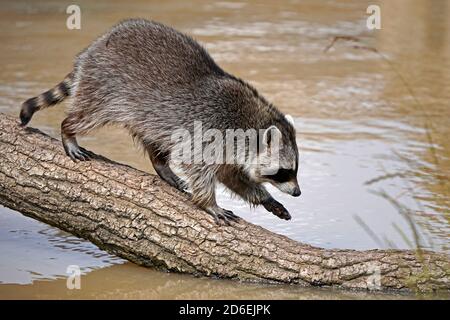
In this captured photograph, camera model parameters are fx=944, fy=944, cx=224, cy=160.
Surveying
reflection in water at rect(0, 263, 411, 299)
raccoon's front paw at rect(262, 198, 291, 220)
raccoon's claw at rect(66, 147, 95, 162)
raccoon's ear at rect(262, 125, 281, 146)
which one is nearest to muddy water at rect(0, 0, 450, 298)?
reflection in water at rect(0, 263, 411, 299)

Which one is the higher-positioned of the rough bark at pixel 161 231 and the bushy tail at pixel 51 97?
the bushy tail at pixel 51 97

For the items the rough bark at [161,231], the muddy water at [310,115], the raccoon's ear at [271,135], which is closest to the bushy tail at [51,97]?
the rough bark at [161,231]

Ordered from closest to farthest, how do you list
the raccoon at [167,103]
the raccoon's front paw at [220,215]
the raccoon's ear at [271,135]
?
the raccoon's front paw at [220,215]
the raccoon's ear at [271,135]
the raccoon at [167,103]

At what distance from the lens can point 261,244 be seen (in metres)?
5.68

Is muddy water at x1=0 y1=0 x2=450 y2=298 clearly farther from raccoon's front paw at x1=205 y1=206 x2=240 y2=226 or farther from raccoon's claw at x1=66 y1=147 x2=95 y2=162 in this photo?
raccoon's claw at x1=66 y1=147 x2=95 y2=162

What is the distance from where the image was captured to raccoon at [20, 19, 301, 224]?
6.19 metres

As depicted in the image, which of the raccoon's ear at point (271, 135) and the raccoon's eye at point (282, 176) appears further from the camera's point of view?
the raccoon's eye at point (282, 176)

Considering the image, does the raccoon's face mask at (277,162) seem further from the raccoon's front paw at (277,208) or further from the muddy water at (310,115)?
A: the muddy water at (310,115)

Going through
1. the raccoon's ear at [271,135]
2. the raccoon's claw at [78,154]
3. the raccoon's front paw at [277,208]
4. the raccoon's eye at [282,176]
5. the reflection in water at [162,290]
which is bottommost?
the reflection in water at [162,290]

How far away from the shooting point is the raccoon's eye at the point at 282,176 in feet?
20.3

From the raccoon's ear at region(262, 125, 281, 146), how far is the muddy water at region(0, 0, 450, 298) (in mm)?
823

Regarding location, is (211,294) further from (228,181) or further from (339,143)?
(339,143)

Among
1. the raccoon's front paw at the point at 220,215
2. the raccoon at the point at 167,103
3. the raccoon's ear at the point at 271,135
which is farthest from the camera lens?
the raccoon at the point at 167,103
